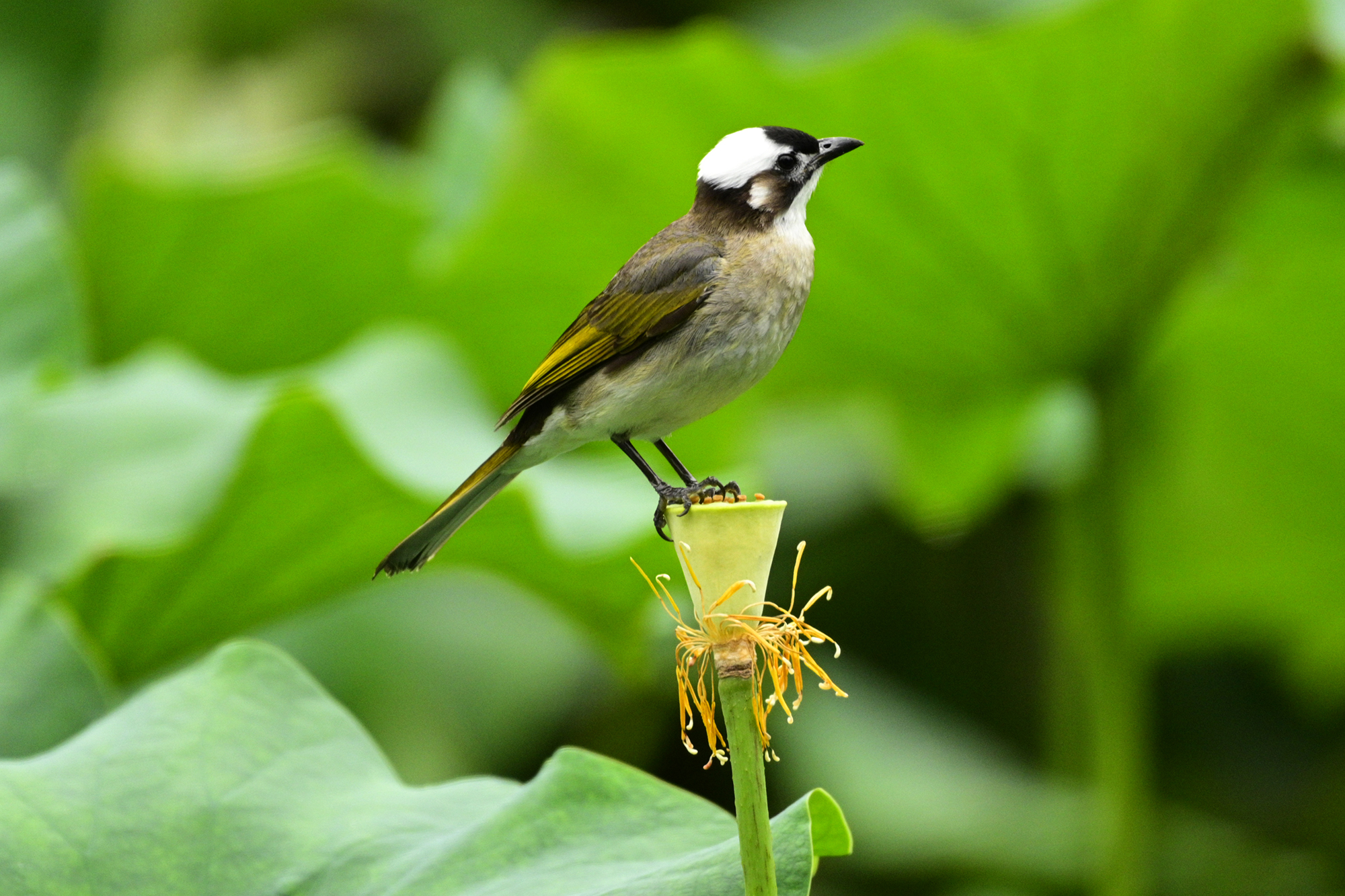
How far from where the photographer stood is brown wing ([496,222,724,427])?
53.2 inches

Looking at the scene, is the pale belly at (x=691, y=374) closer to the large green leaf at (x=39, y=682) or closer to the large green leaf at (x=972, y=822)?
the large green leaf at (x=39, y=682)

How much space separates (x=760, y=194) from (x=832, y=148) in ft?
0.27

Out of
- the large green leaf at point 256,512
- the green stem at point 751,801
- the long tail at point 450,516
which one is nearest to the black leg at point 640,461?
the long tail at point 450,516

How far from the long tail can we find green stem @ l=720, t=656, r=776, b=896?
28 cm

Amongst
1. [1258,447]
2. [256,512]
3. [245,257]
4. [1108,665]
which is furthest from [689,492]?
[1258,447]

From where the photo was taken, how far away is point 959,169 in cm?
277

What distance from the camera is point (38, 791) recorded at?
161 centimetres

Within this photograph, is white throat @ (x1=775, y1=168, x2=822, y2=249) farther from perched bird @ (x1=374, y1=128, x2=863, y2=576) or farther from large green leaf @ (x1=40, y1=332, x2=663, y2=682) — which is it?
large green leaf @ (x1=40, y1=332, x2=663, y2=682)

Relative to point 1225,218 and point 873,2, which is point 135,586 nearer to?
point 1225,218

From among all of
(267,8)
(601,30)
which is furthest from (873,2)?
(267,8)

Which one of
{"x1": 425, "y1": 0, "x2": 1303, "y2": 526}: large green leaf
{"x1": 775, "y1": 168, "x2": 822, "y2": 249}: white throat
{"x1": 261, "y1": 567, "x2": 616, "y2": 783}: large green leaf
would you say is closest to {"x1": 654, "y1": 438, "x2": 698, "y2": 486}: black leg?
{"x1": 775, "y1": 168, "x2": 822, "y2": 249}: white throat

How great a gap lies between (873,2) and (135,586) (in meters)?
5.13

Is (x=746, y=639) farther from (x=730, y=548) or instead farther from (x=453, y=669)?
(x=453, y=669)

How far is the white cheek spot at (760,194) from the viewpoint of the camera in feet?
4.54
